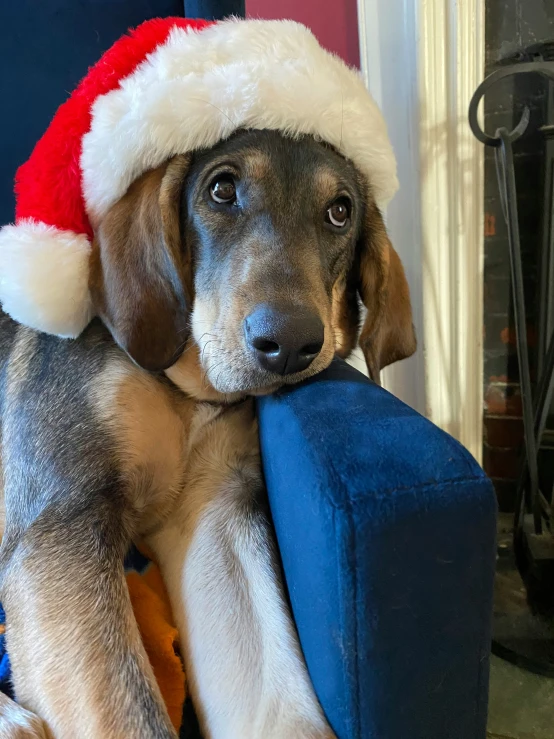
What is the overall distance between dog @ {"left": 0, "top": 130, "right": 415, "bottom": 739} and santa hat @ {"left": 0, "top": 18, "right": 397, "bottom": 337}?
4 centimetres

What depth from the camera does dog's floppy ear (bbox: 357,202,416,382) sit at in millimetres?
1264

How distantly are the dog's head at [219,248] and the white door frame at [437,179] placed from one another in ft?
2.92

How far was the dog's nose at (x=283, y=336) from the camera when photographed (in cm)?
92

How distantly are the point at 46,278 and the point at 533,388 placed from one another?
69.9 inches

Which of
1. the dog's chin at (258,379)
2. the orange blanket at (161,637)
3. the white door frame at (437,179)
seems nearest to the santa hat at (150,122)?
the dog's chin at (258,379)

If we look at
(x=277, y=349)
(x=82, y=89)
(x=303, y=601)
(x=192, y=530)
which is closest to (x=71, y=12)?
(x=82, y=89)

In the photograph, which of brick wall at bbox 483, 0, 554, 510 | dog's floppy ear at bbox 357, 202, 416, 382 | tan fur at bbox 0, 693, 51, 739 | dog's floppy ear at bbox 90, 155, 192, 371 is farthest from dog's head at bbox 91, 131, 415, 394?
brick wall at bbox 483, 0, 554, 510

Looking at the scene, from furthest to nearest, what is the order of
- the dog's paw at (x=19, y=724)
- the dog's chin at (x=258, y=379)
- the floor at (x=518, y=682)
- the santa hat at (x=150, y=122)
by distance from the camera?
1. the floor at (x=518, y=682)
2. the santa hat at (x=150, y=122)
3. the dog's chin at (x=258, y=379)
4. the dog's paw at (x=19, y=724)

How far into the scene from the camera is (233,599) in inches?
43.5

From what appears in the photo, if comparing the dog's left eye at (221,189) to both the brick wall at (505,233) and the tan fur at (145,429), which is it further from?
the brick wall at (505,233)

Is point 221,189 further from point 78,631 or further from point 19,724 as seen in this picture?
point 19,724

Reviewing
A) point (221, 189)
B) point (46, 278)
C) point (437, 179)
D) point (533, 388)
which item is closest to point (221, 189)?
point (221, 189)

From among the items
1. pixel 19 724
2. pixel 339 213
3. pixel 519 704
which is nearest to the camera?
pixel 19 724

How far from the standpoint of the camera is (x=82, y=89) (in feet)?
4.12
